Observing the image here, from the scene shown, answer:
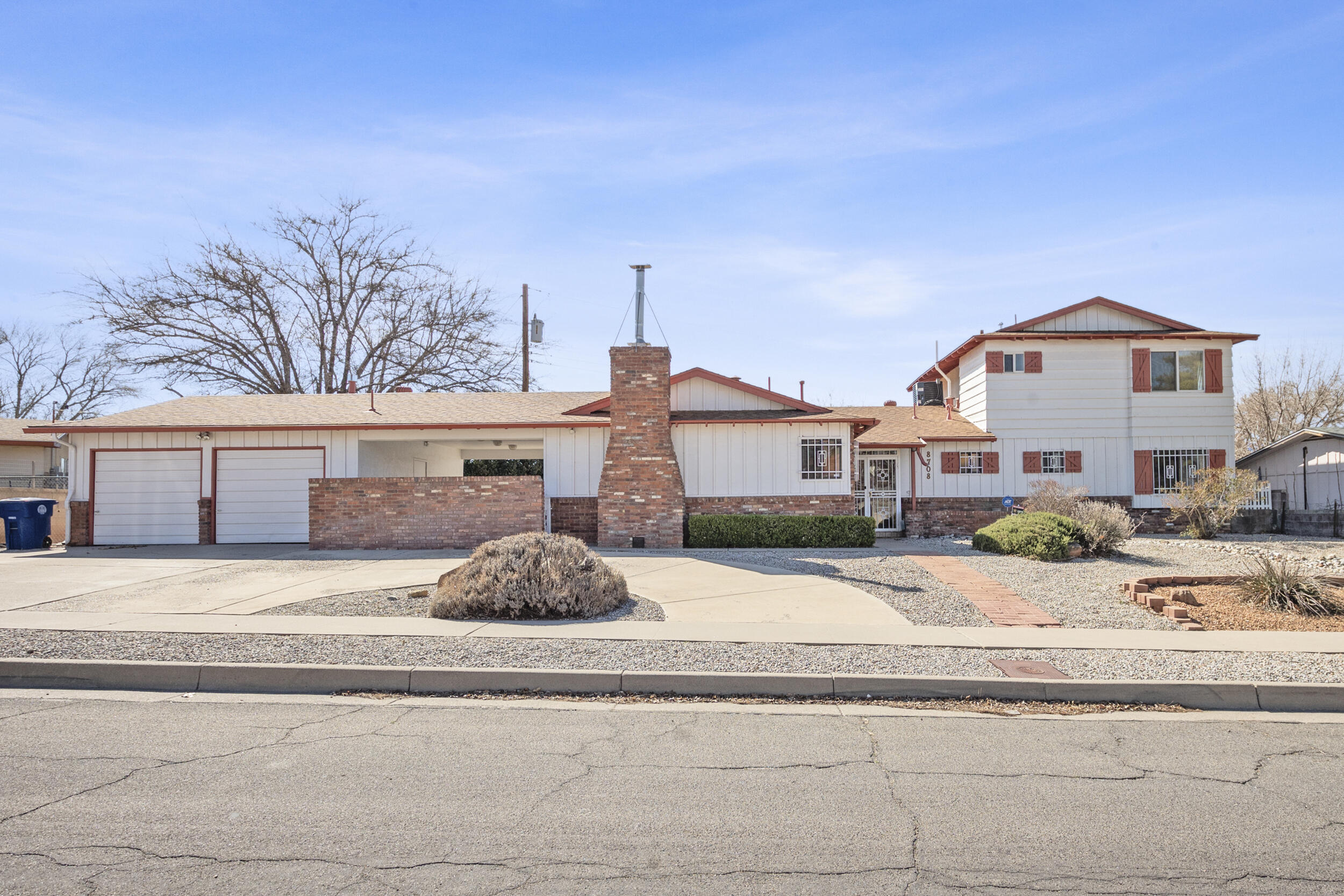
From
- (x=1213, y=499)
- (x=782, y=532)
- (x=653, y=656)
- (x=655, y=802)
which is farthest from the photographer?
(x=1213, y=499)

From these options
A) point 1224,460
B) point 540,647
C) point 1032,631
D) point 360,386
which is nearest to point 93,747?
point 540,647

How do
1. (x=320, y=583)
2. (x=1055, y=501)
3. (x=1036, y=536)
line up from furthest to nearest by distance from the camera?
(x=1055, y=501)
(x=1036, y=536)
(x=320, y=583)

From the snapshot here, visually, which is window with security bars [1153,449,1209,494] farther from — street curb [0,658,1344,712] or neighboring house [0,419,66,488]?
neighboring house [0,419,66,488]

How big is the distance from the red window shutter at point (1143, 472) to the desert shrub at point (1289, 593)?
12614 mm

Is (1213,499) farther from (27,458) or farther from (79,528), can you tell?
(27,458)

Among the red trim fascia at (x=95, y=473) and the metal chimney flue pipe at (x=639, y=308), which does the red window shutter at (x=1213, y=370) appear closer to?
the metal chimney flue pipe at (x=639, y=308)

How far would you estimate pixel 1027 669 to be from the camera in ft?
23.3

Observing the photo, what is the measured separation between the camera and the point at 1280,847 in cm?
383

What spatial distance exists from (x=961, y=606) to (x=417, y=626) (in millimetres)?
6322

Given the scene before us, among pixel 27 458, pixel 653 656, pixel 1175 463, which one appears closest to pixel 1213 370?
pixel 1175 463

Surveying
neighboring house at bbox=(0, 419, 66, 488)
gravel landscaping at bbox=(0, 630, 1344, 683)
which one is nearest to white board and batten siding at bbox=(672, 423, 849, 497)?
gravel landscaping at bbox=(0, 630, 1344, 683)

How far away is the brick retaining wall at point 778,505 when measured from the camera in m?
18.5

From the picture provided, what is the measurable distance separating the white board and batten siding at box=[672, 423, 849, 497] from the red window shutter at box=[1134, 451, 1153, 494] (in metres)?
9.26

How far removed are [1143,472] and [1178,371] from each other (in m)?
2.95
